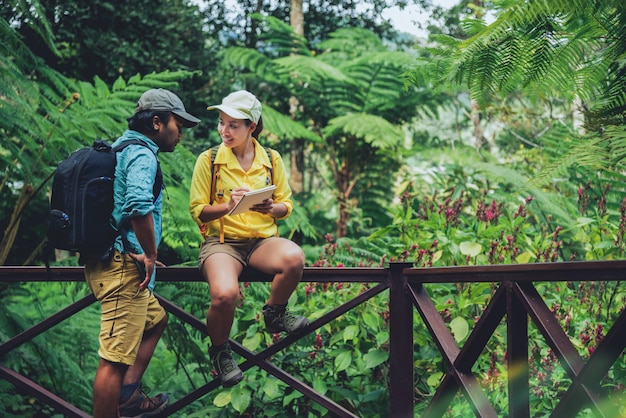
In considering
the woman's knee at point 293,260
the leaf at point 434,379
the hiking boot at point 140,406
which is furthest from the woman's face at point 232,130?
the leaf at point 434,379

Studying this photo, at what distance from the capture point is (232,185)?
10.3 ft

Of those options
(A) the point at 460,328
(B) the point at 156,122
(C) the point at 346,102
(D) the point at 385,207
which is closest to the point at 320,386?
(A) the point at 460,328

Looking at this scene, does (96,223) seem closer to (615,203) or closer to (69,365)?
(69,365)

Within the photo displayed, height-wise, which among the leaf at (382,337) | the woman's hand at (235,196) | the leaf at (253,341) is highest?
the woman's hand at (235,196)

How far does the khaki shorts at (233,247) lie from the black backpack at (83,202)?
480mm

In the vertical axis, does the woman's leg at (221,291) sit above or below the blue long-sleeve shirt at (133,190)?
below

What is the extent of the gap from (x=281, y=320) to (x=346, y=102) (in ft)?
29.0

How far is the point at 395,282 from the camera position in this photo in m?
3.14

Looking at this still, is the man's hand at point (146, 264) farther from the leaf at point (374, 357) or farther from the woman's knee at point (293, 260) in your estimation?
the leaf at point (374, 357)

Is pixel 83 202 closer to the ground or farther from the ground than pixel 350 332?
farther from the ground

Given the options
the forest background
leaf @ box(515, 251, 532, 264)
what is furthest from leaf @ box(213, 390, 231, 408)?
leaf @ box(515, 251, 532, 264)

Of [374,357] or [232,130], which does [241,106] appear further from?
[374,357]

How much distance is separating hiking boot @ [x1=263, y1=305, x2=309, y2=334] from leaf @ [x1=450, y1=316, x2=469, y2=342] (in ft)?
2.88

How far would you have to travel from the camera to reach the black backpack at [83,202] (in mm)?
2732
